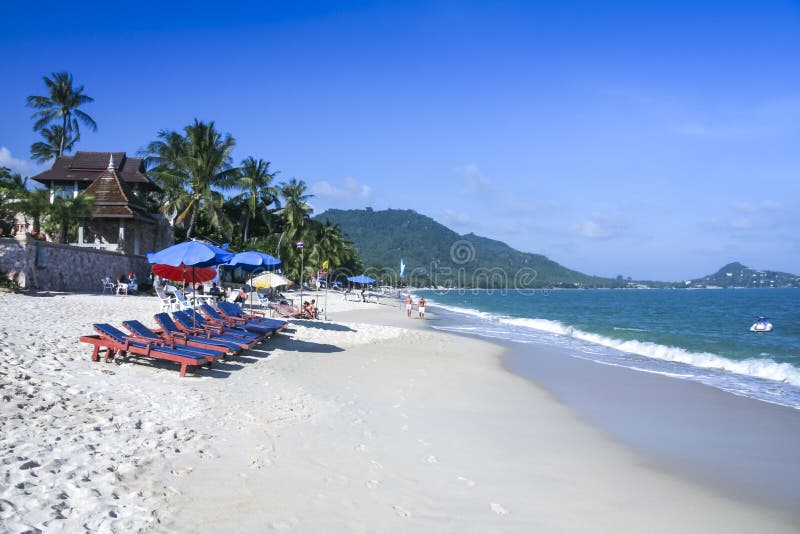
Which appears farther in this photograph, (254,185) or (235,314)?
(254,185)

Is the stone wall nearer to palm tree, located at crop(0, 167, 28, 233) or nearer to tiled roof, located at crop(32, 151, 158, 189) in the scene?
palm tree, located at crop(0, 167, 28, 233)

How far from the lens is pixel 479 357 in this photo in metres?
13.6

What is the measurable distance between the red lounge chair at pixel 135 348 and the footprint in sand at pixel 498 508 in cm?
501

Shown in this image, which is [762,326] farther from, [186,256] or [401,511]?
[401,511]

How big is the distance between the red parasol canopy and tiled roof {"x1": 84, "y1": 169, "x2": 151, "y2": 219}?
666 inches

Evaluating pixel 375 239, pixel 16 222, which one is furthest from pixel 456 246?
pixel 16 222

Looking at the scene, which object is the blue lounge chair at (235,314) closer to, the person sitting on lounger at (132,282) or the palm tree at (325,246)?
the person sitting on lounger at (132,282)

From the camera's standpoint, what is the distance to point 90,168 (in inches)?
1277

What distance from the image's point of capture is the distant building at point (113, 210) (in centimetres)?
2528

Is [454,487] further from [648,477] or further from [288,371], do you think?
[288,371]

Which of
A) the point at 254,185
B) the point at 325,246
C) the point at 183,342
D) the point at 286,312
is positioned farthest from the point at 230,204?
the point at 183,342

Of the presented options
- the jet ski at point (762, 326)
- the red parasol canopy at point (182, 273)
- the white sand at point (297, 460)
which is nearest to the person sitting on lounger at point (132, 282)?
the red parasol canopy at point (182, 273)

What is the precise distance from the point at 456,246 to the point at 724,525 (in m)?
196

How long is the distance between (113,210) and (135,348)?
20.9 metres
